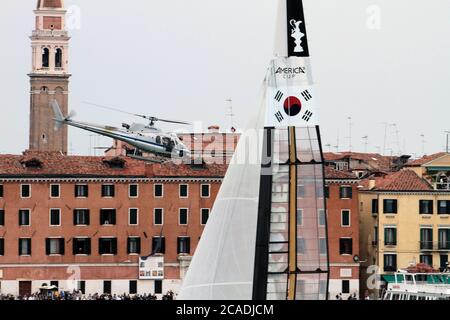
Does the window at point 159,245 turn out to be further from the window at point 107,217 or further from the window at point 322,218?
the window at point 322,218

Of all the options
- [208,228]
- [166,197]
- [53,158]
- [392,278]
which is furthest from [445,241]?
[208,228]

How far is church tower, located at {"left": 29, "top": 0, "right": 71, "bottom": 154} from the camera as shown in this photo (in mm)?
107625

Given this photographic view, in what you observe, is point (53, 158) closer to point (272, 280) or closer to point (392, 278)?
point (392, 278)

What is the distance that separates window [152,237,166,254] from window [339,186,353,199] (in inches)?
234

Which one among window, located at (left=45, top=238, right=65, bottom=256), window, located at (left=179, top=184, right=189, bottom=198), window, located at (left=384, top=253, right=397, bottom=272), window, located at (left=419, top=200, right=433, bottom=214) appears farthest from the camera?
window, located at (left=419, top=200, right=433, bottom=214)

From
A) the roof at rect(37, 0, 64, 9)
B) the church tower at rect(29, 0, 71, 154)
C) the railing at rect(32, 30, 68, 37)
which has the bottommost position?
the church tower at rect(29, 0, 71, 154)

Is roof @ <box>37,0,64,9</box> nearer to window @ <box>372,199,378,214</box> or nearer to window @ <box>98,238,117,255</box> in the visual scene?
window @ <box>372,199,378,214</box>

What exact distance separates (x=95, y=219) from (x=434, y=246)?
10913 millimetres

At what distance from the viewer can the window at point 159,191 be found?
63094 mm

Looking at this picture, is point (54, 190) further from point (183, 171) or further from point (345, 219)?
point (345, 219)

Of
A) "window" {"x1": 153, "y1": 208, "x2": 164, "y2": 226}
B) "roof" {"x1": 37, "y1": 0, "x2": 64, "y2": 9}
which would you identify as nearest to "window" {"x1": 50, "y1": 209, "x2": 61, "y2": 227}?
"window" {"x1": 153, "y1": 208, "x2": 164, "y2": 226}

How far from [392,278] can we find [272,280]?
3904 cm

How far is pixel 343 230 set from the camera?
6347cm

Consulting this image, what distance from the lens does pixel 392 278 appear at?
6138 centimetres
